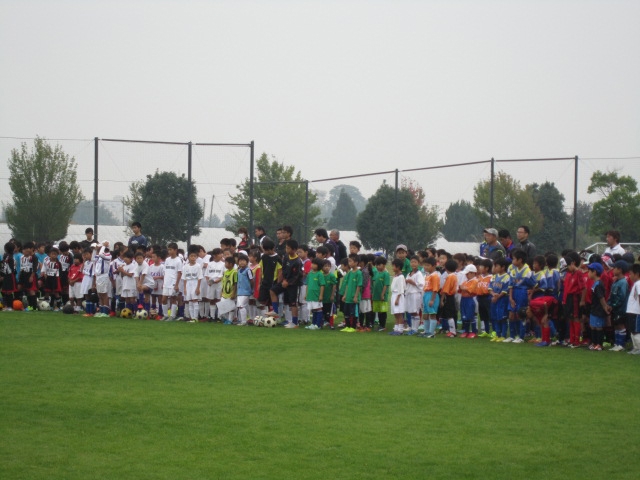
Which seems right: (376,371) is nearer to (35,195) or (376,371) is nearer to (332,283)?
(332,283)

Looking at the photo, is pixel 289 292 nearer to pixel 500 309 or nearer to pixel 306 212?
pixel 500 309

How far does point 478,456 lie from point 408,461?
599 mm

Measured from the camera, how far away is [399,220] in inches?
1011

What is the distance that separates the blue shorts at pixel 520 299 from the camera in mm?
14519

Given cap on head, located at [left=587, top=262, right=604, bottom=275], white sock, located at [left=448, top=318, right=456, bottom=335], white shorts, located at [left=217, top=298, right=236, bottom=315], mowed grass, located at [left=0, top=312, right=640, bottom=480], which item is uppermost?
cap on head, located at [left=587, top=262, right=604, bottom=275]

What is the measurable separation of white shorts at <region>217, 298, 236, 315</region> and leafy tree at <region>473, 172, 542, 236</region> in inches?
300

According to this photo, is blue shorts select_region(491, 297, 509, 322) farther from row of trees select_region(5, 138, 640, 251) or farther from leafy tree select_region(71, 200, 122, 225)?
leafy tree select_region(71, 200, 122, 225)

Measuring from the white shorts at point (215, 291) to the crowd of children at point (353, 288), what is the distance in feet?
0.07

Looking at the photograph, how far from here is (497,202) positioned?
2175 cm

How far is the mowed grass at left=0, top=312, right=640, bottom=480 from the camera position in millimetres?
6332

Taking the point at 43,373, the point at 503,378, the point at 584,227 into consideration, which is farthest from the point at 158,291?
the point at 584,227

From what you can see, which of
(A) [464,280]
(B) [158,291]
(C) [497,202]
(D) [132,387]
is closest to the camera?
(D) [132,387]

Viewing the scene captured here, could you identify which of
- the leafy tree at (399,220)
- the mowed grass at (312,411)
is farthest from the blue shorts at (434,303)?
the leafy tree at (399,220)

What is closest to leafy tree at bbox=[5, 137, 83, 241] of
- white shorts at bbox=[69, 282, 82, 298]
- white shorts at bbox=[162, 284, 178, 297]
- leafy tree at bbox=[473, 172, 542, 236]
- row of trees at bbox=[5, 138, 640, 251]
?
row of trees at bbox=[5, 138, 640, 251]
